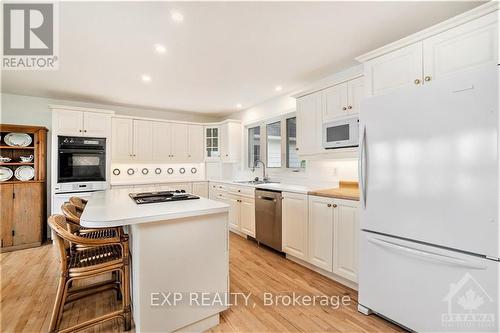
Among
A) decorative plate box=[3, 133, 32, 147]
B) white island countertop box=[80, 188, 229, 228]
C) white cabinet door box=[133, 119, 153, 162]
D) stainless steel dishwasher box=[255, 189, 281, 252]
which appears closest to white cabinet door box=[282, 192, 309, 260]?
stainless steel dishwasher box=[255, 189, 281, 252]

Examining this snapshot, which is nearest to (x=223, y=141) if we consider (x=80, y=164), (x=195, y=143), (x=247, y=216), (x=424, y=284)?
(x=195, y=143)

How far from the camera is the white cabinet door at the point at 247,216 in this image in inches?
149

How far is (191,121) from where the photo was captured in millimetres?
5734

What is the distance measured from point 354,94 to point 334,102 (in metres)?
0.26

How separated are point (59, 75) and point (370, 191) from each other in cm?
403

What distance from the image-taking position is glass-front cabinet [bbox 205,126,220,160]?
5.45 metres

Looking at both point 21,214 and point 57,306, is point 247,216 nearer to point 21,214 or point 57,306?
point 57,306

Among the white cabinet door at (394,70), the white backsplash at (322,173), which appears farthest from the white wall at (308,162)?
the white cabinet door at (394,70)

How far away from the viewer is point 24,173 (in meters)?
3.77

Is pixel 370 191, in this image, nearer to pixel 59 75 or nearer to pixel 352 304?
pixel 352 304

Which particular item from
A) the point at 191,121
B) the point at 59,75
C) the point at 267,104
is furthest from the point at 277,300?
the point at 191,121

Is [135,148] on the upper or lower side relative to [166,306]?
upper

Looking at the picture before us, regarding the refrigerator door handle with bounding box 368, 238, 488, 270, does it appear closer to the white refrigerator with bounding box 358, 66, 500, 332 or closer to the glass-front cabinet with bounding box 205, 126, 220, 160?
the white refrigerator with bounding box 358, 66, 500, 332

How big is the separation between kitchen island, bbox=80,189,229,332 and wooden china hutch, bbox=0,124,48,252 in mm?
2984
